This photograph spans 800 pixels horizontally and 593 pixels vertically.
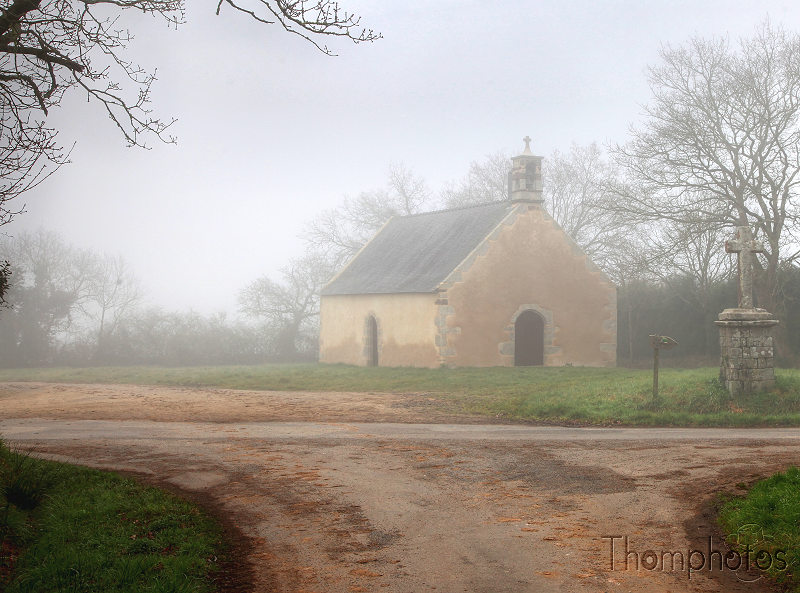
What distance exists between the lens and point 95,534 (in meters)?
6.98

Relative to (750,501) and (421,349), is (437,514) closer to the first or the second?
(750,501)

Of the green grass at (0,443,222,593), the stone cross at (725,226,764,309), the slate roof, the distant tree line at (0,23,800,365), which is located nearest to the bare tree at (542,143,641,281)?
the distant tree line at (0,23,800,365)

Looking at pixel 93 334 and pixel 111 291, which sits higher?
pixel 111 291

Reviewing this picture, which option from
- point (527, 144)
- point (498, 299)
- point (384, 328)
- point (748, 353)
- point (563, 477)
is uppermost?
point (527, 144)

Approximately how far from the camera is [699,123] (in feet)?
89.2

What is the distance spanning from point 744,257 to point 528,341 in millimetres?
12027

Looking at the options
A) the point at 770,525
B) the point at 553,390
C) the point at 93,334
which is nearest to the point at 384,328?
the point at 553,390

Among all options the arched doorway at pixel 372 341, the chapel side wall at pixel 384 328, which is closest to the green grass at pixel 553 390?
the chapel side wall at pixel 384 328

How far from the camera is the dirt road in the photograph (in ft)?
20.6

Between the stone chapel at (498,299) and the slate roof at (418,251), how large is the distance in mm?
83

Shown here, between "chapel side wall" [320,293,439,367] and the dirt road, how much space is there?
11.4m

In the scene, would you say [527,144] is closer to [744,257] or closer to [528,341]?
[528,341]

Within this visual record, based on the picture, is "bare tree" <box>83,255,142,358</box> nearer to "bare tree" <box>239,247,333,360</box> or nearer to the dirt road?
"bare tree" <box>239,247,333,360</box>

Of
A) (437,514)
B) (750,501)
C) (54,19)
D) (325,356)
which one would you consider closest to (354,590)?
(437,514)
